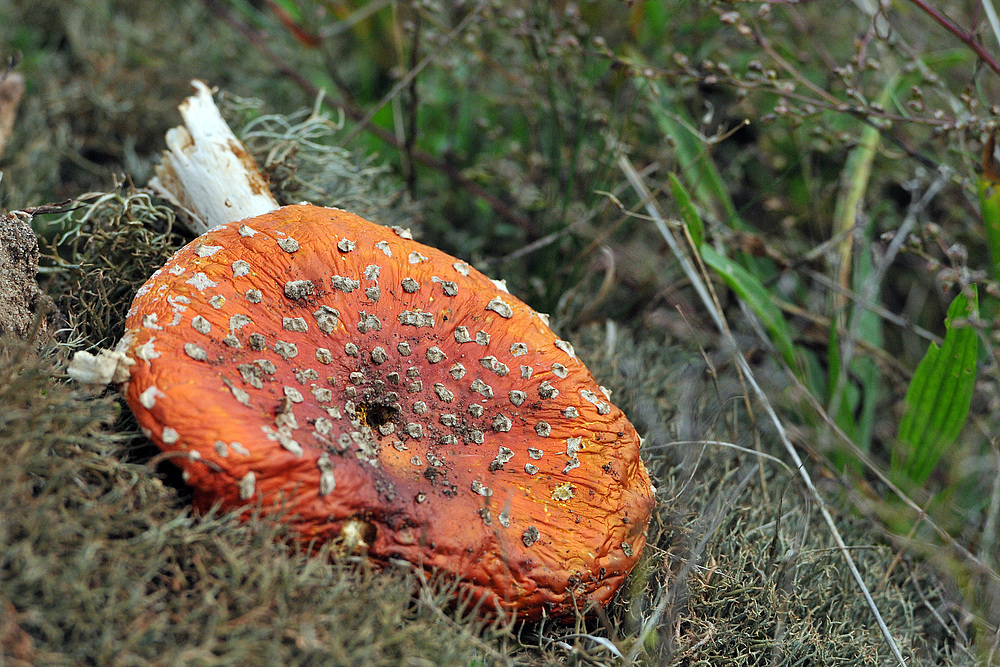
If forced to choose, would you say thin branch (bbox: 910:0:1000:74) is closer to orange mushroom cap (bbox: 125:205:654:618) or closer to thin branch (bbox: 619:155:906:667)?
thin branch (bbox: 619:155:906:667)

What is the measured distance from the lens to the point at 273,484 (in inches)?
58.5

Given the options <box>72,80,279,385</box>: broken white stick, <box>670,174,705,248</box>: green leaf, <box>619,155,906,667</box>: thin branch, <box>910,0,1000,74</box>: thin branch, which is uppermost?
<box>910,0,1000,74</box>: thin branch

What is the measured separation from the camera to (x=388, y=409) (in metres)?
1.79

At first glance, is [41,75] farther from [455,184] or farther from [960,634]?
[960,634]

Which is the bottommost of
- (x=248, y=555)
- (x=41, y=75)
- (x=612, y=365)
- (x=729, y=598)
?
(x=729, y=598)

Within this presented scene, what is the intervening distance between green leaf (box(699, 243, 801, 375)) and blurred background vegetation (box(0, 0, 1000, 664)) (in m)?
0.02

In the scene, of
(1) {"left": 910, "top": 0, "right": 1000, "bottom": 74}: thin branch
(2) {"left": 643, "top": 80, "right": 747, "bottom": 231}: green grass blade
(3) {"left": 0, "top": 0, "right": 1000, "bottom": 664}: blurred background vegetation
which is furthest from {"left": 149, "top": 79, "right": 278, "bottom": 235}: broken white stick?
(1) {"left": 910, "top": 0, "right": 1000, "bottom": 74}: thin branch

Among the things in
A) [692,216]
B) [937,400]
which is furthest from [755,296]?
[937,400]

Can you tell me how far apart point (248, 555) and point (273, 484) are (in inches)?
5.7

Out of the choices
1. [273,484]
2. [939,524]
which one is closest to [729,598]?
[939,524]

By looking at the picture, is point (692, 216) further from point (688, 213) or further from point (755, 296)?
point (755, 296)

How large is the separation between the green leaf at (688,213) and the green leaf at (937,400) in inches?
32.3

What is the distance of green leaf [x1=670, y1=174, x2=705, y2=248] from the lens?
8.02ft

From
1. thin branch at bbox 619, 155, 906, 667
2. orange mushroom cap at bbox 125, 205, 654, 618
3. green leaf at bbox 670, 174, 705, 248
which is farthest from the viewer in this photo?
green leaf at bbox 670, 174, 705, 248
